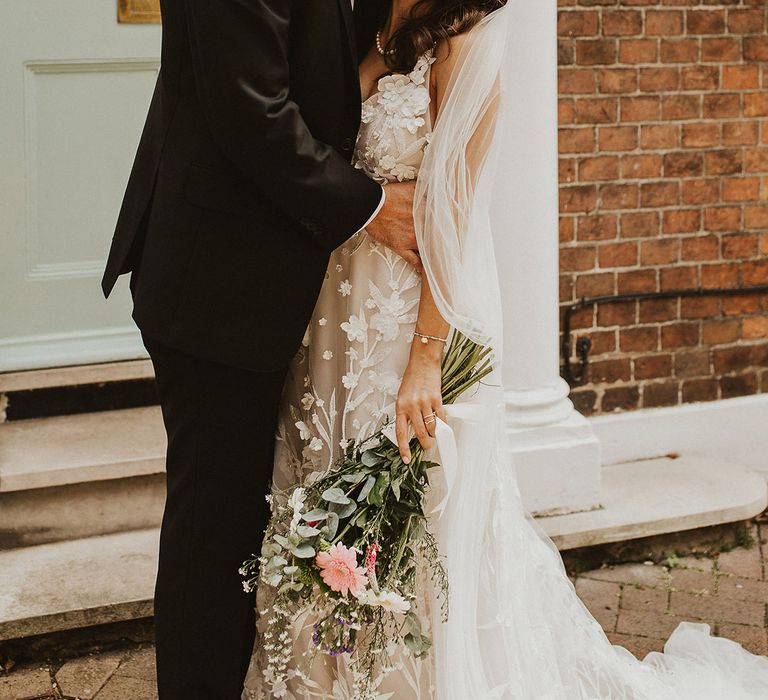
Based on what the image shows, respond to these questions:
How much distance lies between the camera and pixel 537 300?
345 centimetres

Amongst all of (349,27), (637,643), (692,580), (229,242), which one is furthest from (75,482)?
(692,580)

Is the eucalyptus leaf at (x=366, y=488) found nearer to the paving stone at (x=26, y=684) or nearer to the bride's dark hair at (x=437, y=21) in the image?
the bride's dark hair at (x=437, y=21)

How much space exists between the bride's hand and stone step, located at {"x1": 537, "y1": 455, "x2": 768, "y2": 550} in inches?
56.3

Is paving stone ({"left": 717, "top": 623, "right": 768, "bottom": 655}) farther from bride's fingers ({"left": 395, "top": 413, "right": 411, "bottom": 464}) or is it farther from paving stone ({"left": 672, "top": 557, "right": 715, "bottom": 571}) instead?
bride's fingers ({"left": 395, "top": 413, "right": 411, "bottom": 464})

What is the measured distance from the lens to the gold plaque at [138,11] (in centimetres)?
363

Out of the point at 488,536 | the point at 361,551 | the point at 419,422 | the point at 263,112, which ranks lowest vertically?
the point at 488,536

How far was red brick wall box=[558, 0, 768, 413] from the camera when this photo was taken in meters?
3.86

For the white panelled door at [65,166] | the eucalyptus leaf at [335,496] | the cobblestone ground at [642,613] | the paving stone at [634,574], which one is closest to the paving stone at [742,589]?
the cobblestone ground at [642,613]

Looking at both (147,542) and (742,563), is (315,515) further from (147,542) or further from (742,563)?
(742,563)

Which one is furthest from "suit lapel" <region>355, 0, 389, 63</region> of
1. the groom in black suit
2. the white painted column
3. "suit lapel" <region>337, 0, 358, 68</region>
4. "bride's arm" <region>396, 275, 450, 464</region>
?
the white painted column

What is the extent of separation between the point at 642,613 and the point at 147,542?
4.90ft

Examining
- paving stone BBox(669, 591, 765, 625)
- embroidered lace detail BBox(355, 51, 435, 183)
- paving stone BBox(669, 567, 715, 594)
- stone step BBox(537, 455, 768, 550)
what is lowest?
paving stone BBox(669, 591, 765, 625)

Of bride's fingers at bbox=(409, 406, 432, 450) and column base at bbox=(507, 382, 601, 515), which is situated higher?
bride's fingers at bbox=(409, 406, 432, 450)

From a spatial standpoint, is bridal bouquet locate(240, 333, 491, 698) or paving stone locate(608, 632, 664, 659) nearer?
bridal bouquet locate(240, 333, 491, 698)
